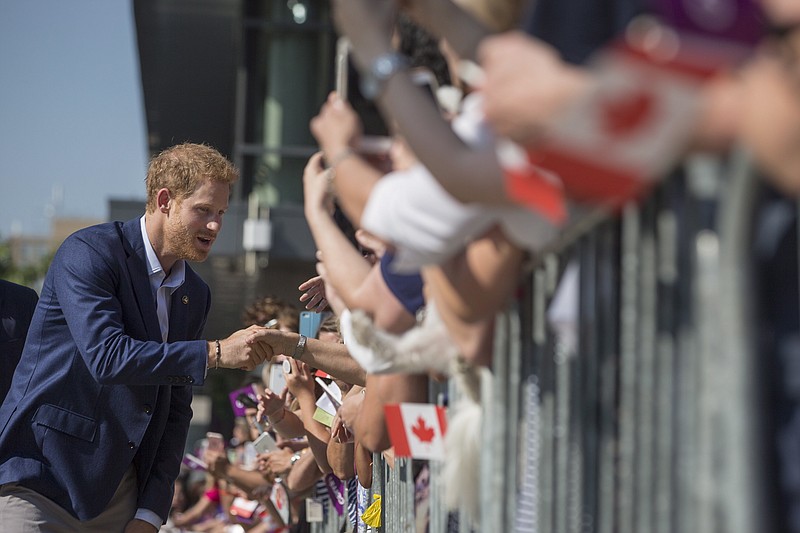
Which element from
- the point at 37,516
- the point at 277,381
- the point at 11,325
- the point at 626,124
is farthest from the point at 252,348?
the point at 626,124

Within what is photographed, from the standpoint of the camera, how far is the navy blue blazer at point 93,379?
4125 millimetres

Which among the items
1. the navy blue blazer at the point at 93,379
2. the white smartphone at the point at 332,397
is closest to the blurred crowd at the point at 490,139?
the navy blue blazer at the point at 93,379

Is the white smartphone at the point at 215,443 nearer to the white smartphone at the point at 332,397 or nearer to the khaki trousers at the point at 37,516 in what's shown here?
the white smartphone at the point at 332,397

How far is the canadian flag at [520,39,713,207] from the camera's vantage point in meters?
1.45

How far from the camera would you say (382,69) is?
2012mm

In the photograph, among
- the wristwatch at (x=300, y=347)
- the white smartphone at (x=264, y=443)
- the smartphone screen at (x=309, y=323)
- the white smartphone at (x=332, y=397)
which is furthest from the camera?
the white smartphone at (x=264, y=443)

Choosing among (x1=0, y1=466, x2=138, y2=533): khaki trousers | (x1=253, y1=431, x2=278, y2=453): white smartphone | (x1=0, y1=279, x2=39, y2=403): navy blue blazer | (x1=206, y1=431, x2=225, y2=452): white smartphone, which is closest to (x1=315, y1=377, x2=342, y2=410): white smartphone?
(x1=0, y1=466, x2=138, y2=533): khaki trousers

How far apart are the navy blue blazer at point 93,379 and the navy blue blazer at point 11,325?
115 centimetres

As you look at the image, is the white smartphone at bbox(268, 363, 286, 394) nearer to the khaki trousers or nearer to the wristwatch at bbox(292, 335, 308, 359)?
the khaki trousers

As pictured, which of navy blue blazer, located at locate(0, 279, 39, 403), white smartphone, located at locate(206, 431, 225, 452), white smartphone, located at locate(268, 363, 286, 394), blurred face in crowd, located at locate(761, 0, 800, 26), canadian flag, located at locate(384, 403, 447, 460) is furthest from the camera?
white smartphone, located at locate(206, 431, 225, 452)

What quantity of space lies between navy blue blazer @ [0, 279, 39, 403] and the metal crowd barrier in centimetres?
367

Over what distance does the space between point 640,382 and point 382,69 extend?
2.36ft

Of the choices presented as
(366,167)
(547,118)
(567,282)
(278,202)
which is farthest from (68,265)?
(278,202)

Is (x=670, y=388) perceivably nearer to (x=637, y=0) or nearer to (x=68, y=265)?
(x=637, y=0)
